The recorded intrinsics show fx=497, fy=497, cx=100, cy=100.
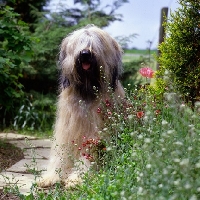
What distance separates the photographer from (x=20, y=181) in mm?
4449

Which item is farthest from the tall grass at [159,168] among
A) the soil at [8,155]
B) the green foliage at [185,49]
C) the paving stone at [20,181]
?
the soil at [8,155]

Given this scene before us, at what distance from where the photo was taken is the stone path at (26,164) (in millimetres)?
4098

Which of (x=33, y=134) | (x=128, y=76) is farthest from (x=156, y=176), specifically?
(x=128, y=76)

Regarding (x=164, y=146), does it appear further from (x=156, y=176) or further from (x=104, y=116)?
(x=104, y=116)

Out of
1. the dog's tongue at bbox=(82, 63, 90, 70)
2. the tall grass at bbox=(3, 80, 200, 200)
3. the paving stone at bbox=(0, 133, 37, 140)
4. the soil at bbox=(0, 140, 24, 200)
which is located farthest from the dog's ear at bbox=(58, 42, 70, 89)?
the paving stone at bbox=(0, 133, 37, 140)

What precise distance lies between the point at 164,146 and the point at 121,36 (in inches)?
243

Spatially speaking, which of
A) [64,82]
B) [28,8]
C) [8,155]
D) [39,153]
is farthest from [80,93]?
[28,8]

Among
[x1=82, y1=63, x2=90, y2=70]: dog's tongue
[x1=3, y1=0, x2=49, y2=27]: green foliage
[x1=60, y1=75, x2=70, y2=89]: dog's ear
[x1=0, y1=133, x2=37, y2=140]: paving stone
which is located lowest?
[x1=0, y1=133, x2=37, y2=140]: paving stone

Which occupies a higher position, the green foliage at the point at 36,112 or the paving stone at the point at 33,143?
the green foliage at the point at 36,112

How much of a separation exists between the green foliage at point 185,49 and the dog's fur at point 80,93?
0.72m

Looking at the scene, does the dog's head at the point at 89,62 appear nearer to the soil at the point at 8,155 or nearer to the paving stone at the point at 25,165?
→ the paving stone at the point at 25,165

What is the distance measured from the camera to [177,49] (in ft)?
16.9

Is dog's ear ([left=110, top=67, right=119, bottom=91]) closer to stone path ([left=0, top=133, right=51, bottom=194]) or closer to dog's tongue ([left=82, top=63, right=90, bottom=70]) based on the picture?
dog's tongue ([left=82, top=63, right=90, bottom=70])

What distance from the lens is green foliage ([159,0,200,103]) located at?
508 centimetres
